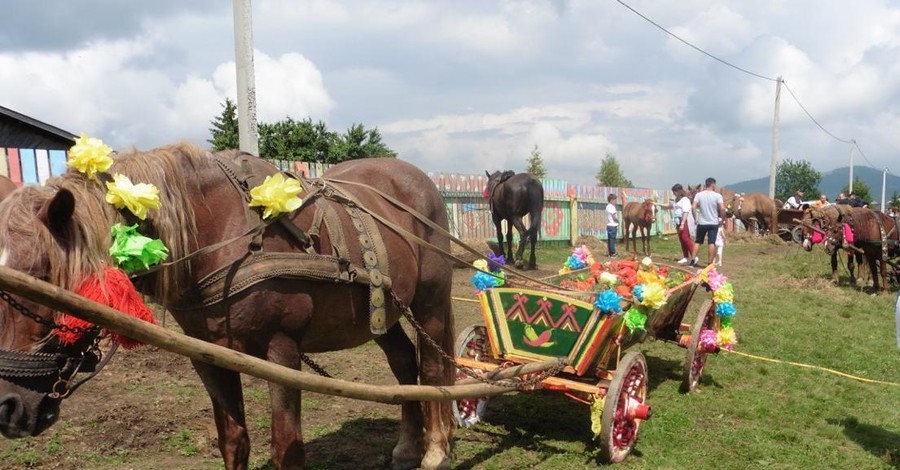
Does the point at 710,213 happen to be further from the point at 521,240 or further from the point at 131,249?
the point at 131,249

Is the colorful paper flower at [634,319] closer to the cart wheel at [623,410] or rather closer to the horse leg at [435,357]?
the cart wheel at [623,410]

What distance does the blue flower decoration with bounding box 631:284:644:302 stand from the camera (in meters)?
4.45

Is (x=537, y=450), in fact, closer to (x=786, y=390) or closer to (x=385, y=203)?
(x=385, y=203)

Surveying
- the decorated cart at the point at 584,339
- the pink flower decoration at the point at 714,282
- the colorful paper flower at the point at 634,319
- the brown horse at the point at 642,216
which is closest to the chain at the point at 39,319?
the decorated cart at the point at 584,339

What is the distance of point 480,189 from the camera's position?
1599 centimetres

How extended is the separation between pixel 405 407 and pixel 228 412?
1405 mm

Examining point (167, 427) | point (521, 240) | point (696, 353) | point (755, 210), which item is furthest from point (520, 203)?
point (755, 210)

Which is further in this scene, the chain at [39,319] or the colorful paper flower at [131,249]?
the colorful paper flower at [131,249]

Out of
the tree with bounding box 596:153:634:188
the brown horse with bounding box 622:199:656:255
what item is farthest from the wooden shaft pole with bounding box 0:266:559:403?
the tree with bounding box 596:153:634:188

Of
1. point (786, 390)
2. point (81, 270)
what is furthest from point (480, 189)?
point (81, 270)

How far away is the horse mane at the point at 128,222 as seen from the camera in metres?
2.06

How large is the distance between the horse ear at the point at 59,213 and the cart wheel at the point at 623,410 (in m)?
3.15

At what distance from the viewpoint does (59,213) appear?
2049 mm

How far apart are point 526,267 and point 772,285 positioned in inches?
182
